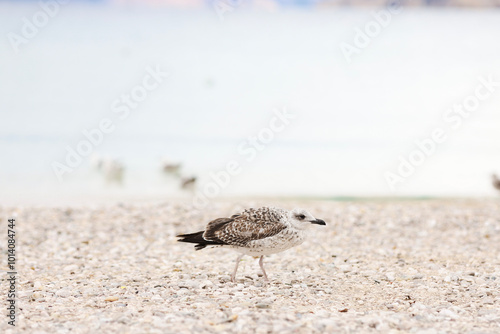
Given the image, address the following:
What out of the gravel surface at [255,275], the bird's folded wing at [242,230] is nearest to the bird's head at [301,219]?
the bird's folded wing at [242,230]

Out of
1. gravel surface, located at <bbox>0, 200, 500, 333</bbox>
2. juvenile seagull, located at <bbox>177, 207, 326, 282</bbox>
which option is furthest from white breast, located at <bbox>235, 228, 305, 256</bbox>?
gravel surface, located at <bbox>0, 200, 500, 333</bbox>

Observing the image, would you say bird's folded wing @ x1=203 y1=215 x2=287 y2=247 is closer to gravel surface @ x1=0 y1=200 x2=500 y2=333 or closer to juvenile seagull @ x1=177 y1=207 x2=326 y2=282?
juvenile seagull @ x1=177 y1=207 x2=326 y2=282

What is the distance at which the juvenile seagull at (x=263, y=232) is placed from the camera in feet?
22.5

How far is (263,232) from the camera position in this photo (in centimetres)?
688

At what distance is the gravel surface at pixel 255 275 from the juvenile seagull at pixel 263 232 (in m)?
0.57

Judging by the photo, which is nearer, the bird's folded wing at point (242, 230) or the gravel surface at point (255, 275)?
the gravel surface at point (255, 275)

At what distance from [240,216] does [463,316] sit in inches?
118

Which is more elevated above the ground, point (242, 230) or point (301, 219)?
point (301, 219)

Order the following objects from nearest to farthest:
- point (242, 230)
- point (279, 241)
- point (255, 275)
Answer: point (279, 241) < point (242, 230) < point (255, 275)

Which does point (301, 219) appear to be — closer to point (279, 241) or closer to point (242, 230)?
point (279, 241)

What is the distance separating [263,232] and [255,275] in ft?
3.78

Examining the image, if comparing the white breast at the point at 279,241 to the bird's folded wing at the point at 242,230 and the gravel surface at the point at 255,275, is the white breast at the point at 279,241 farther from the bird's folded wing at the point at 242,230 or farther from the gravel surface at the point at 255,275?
the gravel surface at the point at 255,275

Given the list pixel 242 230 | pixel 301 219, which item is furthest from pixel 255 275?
pixel 301 219

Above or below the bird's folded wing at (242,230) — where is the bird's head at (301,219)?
above
